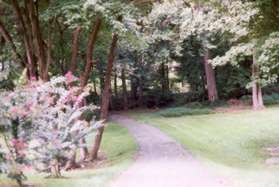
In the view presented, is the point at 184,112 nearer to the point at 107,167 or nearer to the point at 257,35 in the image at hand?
the point at 257,35

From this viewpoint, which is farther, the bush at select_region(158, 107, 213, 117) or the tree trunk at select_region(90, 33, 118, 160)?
the bush at select_region(158, 107, 213, 117)

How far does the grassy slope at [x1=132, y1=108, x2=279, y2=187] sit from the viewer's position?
10.1 meters

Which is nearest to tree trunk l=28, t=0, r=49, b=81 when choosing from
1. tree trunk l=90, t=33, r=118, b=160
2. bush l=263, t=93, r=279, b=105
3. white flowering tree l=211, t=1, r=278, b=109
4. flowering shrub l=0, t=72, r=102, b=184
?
tree trunk l=90, t=33, r=118, b=160

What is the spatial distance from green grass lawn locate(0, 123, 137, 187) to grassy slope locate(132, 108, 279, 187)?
6.19ft

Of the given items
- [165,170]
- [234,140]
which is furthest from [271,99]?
[165,170]

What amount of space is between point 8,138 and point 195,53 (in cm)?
2656

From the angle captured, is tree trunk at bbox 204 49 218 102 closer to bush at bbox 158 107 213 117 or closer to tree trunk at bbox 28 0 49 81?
bush at bbox 158 107 213 117

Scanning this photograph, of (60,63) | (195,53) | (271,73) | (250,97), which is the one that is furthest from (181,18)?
(271,73)

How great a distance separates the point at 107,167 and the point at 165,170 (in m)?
2.30

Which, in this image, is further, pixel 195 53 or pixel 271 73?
pixel 195 53

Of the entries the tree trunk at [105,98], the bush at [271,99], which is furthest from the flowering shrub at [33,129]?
the bush at [271,99]

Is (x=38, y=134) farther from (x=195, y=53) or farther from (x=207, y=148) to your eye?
(x=195, y=53)

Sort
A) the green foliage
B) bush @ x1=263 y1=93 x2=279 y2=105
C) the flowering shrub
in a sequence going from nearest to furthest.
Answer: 1. the flowering shrub
2. the green foliage
3. bush @ x1=263 y1=93 x2=279 y2=105

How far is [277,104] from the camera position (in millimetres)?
31109
